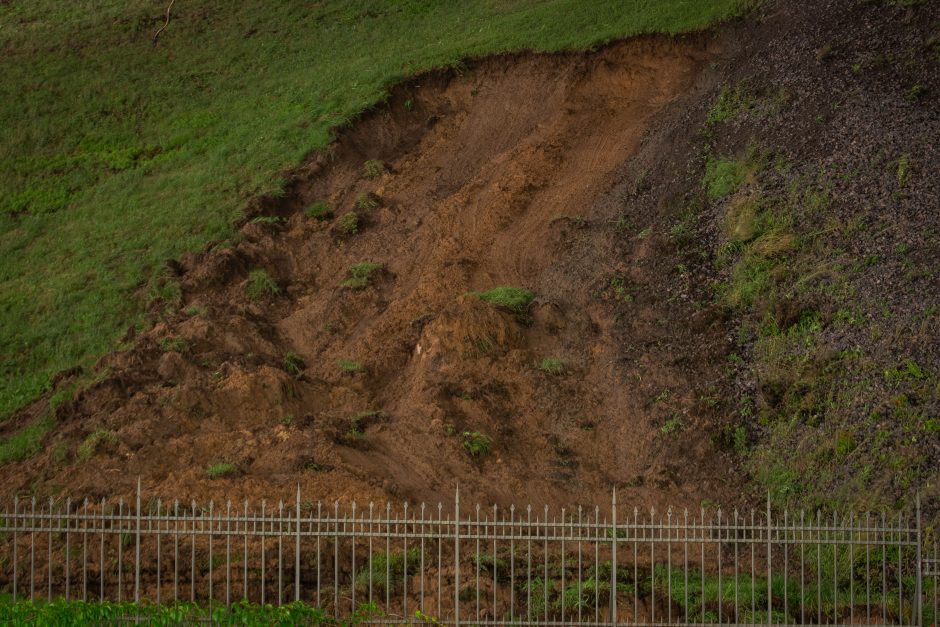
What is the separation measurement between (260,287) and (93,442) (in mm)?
5146

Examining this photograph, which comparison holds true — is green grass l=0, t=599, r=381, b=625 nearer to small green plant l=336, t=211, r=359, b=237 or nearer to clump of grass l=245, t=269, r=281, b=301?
clump of grass l=245, t=269, r=281, b=301

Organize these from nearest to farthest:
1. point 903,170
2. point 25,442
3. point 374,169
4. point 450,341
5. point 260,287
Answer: point 25,442, point 450,341, point 903,170, point 260,287, point 374,169

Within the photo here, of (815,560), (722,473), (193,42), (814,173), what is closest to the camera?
(815,560)

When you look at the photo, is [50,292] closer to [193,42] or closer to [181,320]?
A: [181,320]

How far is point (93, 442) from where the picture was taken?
52.9 feet

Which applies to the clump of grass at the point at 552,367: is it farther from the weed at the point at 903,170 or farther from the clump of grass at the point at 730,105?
the clump of grass at the point at 730,105

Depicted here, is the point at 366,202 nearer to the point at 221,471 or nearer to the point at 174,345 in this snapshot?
the point at 174,345

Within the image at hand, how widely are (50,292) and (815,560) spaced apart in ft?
51.2

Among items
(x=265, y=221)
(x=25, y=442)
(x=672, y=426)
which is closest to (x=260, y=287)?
(x=265, y=221)

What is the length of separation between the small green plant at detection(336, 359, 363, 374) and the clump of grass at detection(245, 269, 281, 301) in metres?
2.83

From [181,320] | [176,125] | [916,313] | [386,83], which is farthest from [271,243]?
[916,313]

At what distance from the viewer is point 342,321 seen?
1947 cm

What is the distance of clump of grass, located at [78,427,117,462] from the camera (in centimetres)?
1602

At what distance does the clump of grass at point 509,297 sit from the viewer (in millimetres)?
18617
